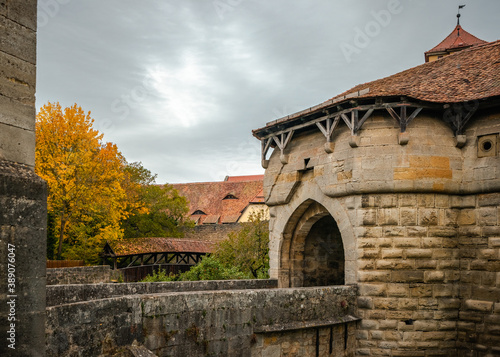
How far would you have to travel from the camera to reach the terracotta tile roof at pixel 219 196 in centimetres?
4241

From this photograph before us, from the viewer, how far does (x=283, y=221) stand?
41.7 feet

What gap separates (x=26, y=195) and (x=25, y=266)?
53 centimetres

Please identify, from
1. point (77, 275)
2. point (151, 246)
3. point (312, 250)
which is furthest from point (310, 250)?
point (151, 246)

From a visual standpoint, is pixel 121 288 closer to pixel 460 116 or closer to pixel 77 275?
pixel 460 116

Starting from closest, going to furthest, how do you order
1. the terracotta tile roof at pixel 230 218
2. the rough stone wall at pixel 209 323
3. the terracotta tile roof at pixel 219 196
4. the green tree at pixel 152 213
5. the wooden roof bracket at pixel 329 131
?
the rough stone wall at pixel 209 323 → the wooden roof bracket at pixel 329 131 → the green tree at pixel 152 213 → the terracotta tile roof at pixel 230 218 → the terracotta tile roof at pixel 219 196

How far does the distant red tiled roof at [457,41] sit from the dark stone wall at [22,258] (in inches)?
903

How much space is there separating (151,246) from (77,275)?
25.2 ft

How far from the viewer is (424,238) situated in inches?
377

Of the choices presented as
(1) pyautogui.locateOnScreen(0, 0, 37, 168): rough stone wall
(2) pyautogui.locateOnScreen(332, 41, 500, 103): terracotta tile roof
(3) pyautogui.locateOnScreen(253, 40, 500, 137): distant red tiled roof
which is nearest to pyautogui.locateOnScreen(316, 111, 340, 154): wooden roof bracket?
(3) pyautogui.locateOnScreen(253, 40, 500, 137): distant red tiled roof

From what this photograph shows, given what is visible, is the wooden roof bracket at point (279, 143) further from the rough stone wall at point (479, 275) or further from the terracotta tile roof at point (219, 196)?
the terracotta tile roof at point (219, 196)

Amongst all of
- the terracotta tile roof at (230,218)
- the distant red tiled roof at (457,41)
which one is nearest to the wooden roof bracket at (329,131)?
the distant red tiled roof at (457,41)

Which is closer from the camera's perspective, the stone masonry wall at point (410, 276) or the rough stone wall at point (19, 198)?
the rough stone wall at point (19, 198)

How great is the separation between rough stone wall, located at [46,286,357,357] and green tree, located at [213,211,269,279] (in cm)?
1063

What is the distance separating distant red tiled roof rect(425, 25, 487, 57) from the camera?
22875 mm
